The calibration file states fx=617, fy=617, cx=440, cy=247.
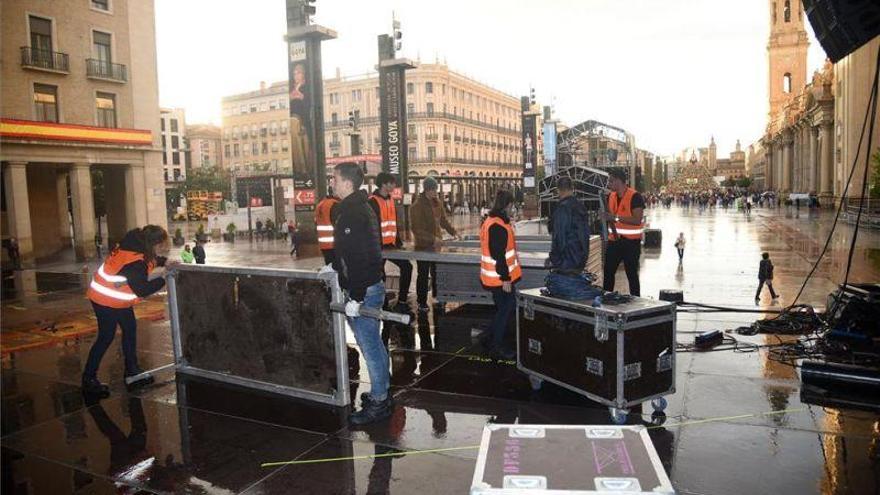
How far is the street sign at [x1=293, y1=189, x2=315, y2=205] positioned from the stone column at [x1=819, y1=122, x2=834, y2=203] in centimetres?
4106

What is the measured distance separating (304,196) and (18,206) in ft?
44.8

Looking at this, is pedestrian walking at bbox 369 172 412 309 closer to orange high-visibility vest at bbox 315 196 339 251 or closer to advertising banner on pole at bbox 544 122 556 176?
orange high-visibility vest at bbox 315 196 339 251

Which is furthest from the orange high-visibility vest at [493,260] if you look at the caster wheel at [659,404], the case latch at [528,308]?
the caster wheel at [659,404]

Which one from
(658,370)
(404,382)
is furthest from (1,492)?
(658,370)

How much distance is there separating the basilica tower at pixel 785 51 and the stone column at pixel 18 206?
328 feet

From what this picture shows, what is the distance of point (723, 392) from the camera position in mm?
6004

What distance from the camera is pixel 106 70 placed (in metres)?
32.7

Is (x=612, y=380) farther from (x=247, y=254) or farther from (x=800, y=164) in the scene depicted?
(x=800, y=164)

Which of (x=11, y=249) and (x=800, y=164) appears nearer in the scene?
(x=11, y=249)

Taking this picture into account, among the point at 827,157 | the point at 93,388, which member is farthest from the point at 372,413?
the point at 827,157

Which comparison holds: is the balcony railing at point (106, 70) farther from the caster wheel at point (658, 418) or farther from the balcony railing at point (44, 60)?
the caster wheel at point (658, 418)

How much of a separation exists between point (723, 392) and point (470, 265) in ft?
15.0

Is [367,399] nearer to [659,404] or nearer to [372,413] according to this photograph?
[372,413]

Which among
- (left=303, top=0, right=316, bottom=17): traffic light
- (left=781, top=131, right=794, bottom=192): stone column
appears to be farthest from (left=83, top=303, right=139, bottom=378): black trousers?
(left=781, top=131, right=794, bottom=192): stone column
